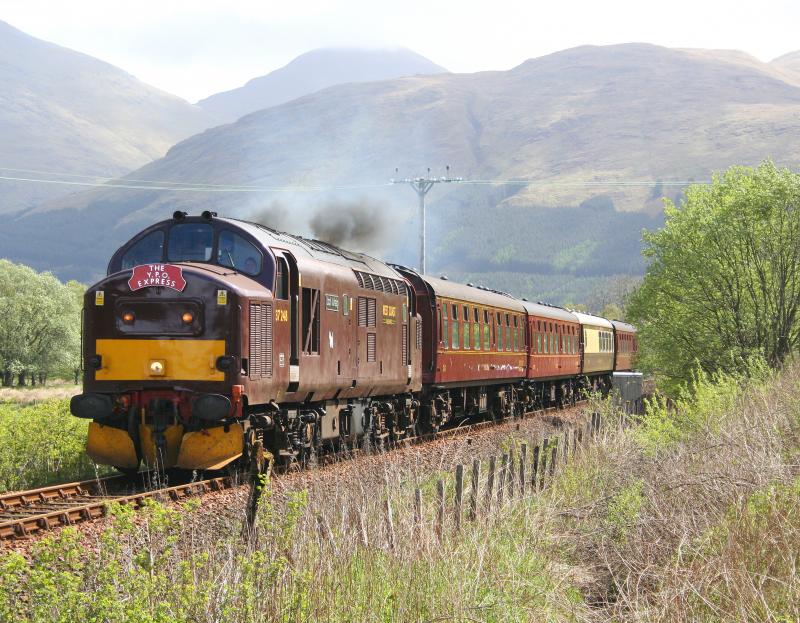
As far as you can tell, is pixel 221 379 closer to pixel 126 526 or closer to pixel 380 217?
pixel 126 526

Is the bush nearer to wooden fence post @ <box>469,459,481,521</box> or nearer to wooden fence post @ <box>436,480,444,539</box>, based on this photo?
wooden fence post @ <box>469,459,481,521</box>

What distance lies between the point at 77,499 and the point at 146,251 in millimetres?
4329

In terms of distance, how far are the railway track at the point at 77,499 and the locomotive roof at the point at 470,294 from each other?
10.8m

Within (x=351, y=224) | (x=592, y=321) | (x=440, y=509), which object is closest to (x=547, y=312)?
(x=592, y=321)

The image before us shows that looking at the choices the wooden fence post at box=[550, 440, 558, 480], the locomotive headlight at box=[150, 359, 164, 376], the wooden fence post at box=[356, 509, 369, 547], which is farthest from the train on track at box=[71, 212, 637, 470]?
the wooden fence post at box=[356, 509, 369, 547]

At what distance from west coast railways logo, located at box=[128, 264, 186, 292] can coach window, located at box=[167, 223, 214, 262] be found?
38.5 inches

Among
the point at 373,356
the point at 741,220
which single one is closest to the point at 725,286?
the point at 741,220

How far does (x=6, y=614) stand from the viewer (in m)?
Result: 6.73

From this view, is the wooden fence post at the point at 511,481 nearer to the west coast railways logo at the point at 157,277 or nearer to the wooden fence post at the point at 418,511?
the wooden fence post at the point at 418,511

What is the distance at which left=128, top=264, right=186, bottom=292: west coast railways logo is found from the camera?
14672 millimetres

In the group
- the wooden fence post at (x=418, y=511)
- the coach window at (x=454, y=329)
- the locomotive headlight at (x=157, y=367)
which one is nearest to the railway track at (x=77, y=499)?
the locomotive headlight at (x=157, y=367)

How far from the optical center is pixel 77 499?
13398 millimetres

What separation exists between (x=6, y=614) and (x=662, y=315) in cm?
3490

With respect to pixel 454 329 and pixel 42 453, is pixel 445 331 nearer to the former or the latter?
pixel 454 329
